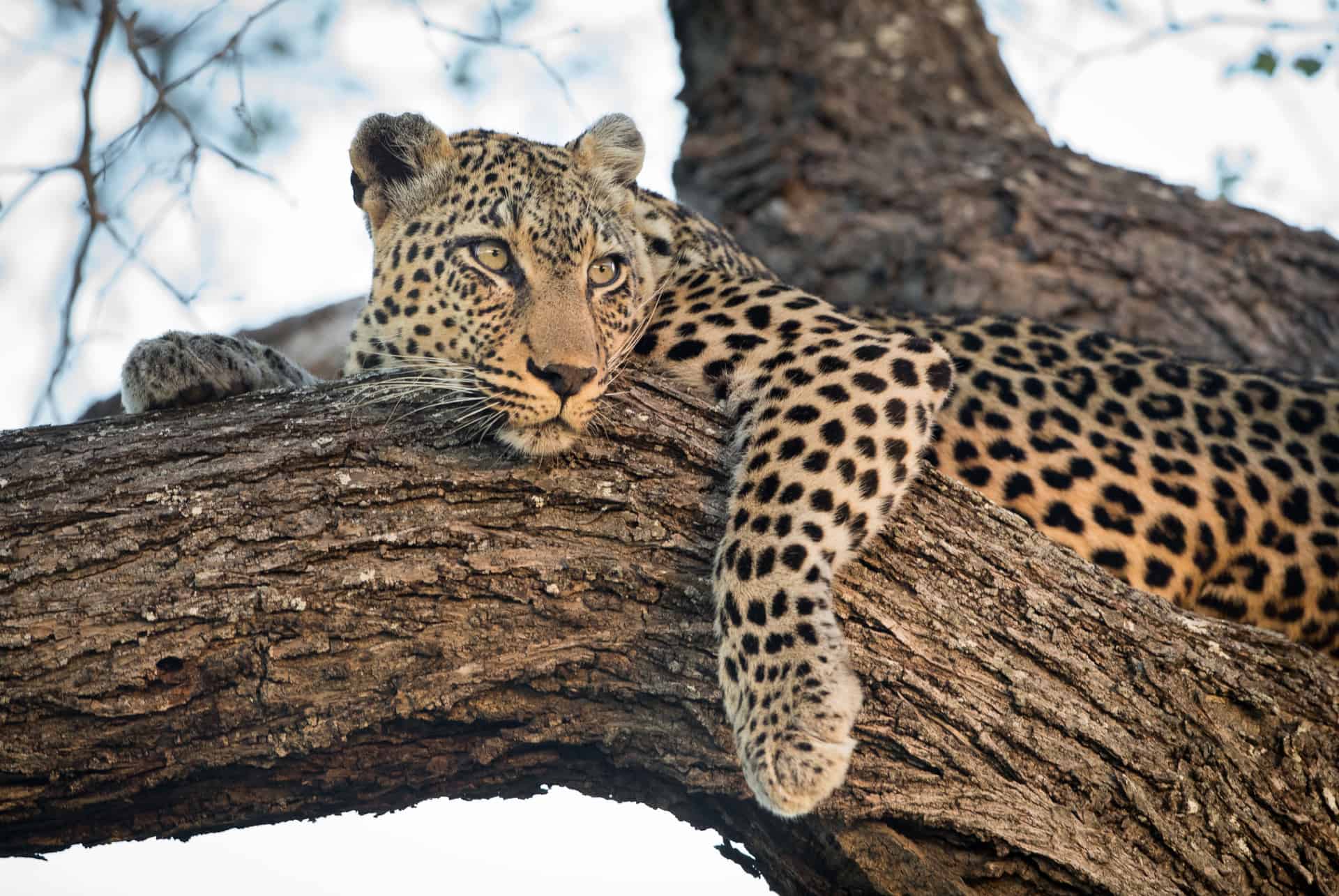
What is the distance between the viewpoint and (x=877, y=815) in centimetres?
421

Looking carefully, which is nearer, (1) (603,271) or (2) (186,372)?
(2) (186,372)

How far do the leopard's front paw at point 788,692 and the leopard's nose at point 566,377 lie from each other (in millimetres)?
845

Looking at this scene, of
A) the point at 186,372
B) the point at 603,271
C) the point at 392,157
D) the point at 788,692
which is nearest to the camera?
the point at 788,692

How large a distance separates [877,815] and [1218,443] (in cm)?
278

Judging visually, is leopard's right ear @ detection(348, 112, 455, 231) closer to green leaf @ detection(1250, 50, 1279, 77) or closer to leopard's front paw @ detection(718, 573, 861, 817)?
leopard's front paw @ detection(718, 573, 861, 817)

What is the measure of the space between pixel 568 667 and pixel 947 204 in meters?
5.29

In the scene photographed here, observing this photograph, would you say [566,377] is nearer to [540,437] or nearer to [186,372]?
[540,437]

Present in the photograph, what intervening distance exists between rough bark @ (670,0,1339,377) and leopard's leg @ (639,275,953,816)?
11.1 ft

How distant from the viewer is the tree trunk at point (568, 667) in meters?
3.92

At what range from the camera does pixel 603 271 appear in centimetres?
505

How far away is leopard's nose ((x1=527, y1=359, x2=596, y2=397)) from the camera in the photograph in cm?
433

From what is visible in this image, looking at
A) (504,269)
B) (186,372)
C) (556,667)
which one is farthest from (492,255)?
(556,667)

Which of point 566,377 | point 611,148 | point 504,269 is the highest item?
point 611,148

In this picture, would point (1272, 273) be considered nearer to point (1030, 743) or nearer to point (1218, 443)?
point (1218, 443)
